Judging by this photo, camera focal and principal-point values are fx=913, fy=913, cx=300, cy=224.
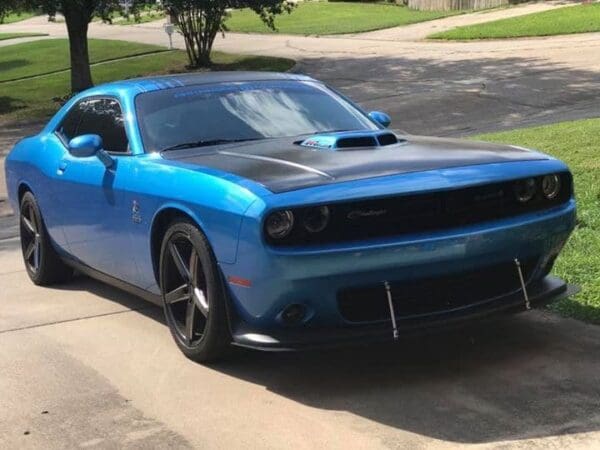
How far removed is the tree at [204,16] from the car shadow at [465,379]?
59.5 feet

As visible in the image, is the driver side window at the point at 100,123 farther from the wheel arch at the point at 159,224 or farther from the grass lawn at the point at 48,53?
the grass lawn at the point at 48,53

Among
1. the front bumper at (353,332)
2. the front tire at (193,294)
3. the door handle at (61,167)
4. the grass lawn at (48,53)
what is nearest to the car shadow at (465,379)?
the front tire at (193,294)

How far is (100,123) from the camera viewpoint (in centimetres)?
611

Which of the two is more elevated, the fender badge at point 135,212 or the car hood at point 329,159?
the car hood at point 329,159

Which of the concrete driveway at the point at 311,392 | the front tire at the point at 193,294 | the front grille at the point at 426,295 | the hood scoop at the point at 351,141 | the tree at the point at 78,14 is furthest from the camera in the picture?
the tree at the point at 78,14

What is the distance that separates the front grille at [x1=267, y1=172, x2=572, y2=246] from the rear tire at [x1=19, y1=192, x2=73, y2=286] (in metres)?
3.02

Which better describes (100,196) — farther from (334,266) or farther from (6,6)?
(6,6)

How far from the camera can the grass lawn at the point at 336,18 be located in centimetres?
3488

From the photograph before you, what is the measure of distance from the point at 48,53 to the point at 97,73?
8.42 meters

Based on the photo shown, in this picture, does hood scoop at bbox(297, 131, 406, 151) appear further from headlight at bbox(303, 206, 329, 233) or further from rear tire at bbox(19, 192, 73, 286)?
rear tire at bbox(19, 192, 73, 286)

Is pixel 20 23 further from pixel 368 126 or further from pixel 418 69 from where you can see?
pixel 368 126

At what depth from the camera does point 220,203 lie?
4.33m

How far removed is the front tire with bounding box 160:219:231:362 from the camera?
4.46 meters

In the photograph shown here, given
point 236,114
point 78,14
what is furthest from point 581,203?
point 78,14
